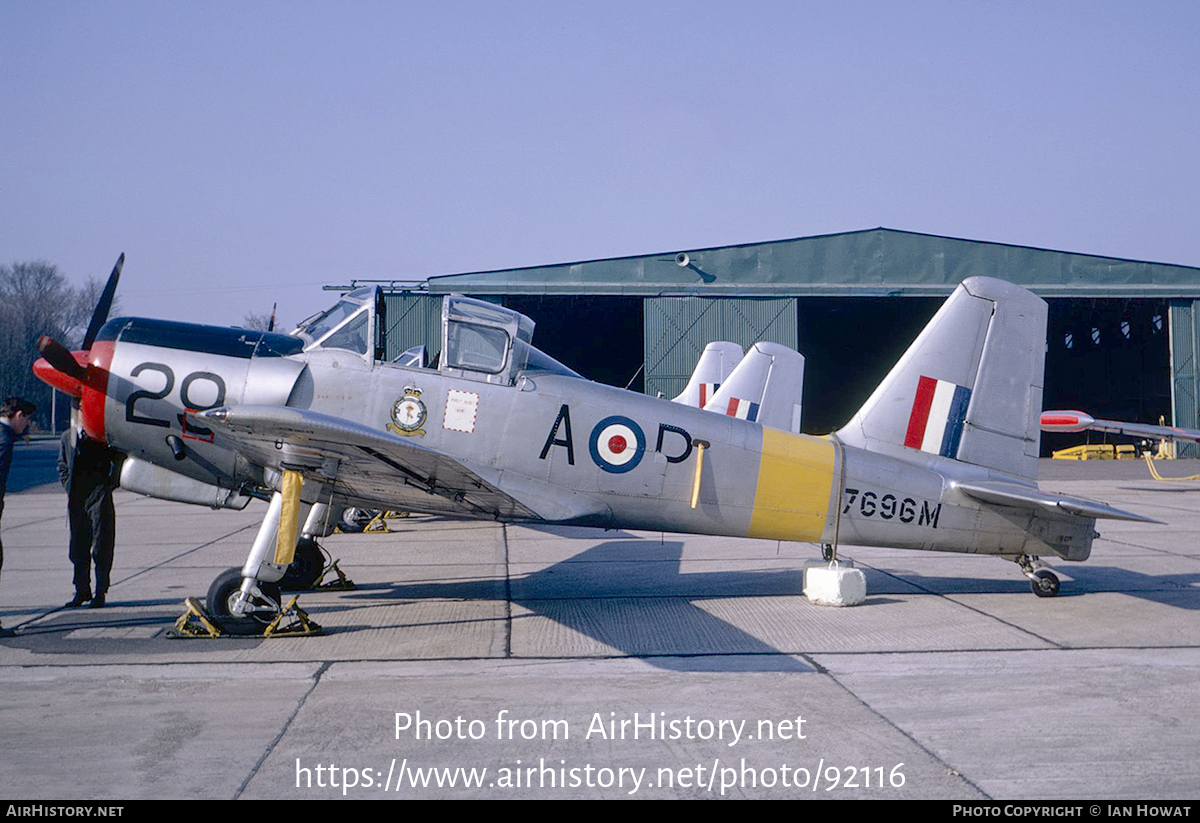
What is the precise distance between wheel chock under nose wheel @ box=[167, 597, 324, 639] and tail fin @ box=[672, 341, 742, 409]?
10237 millimetres

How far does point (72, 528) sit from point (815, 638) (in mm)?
5994

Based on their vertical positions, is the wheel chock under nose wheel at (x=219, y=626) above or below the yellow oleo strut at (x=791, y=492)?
below

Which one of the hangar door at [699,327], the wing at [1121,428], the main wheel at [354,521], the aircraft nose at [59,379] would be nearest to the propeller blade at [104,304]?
the aircraft nose at [59,379]

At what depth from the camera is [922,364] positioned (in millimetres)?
7645

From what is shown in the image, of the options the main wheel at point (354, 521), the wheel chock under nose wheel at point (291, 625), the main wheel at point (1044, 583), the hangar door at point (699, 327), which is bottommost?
the main wheel at point (354, 521)

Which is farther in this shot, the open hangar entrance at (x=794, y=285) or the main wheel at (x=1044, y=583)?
the open hangar entrance at (x=794, y=285)

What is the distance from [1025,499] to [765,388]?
557 cm

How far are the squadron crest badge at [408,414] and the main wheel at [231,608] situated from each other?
1.42 metres

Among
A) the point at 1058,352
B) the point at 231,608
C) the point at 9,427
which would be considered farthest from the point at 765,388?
the point at 1058,352

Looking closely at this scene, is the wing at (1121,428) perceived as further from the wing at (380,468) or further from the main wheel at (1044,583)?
the wing at (380,468)

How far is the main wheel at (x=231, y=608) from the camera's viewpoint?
6.39 m

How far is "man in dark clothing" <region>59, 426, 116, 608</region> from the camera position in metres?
7.37

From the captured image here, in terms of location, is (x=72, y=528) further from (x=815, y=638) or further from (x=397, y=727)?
(x=815, y=638)

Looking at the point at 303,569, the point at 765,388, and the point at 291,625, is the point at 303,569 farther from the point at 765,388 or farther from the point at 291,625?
the point at 765,388
